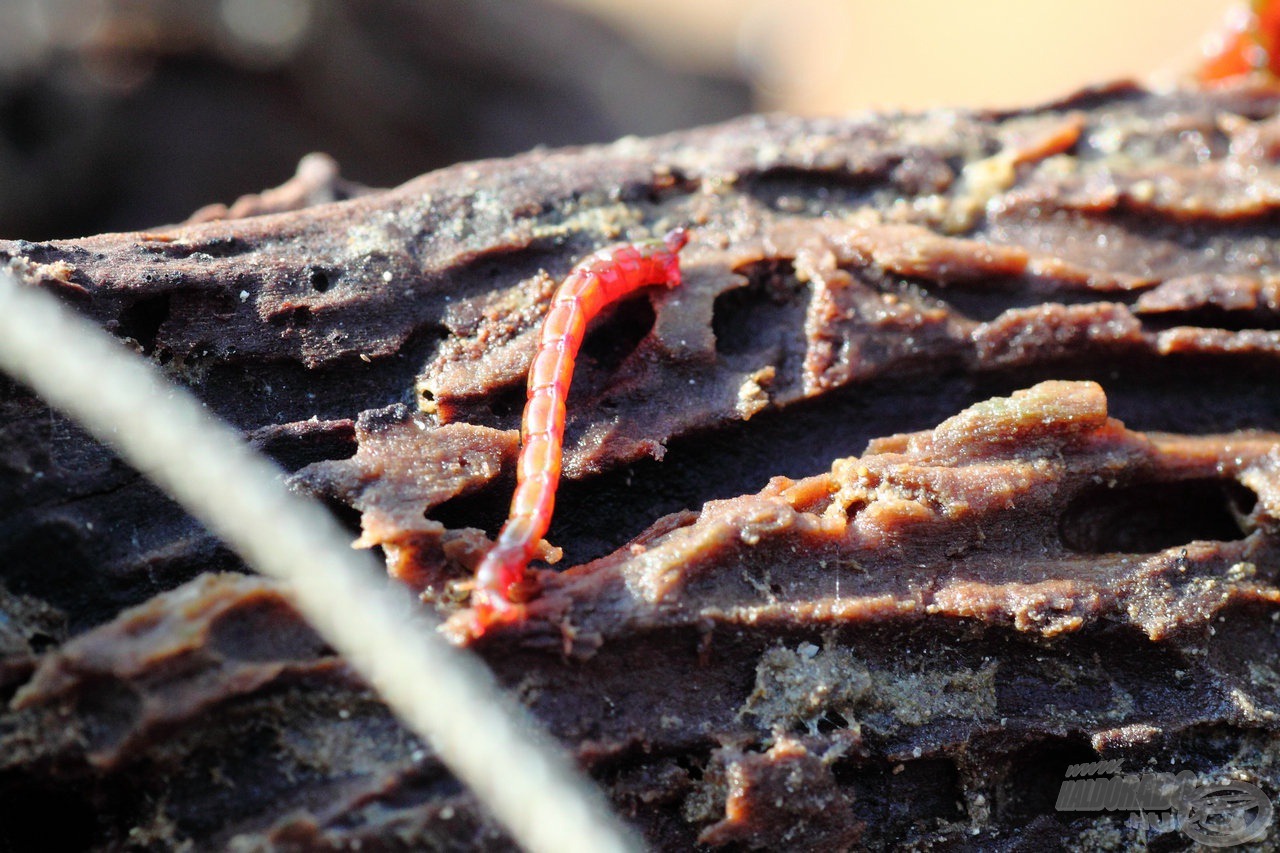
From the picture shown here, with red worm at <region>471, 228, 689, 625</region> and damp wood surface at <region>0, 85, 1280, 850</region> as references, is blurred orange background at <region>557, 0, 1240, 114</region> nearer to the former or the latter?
damp wood surface at <region>0, 85, 1280, 850</region>

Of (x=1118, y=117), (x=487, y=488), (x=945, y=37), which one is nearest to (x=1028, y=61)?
(x=945, y=37)

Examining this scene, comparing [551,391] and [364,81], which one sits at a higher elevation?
[364,81]

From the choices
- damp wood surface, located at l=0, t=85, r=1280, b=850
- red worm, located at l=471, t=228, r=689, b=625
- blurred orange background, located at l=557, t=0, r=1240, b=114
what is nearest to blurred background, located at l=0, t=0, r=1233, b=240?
blurred orange background, located at l=557, t=0, r=1240, b=114

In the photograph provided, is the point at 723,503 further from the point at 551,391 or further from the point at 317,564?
the point at 317,564

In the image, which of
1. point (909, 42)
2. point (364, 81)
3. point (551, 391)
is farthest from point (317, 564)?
point (909, 42)

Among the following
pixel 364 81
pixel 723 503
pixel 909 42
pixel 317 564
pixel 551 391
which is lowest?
pixel 723 503

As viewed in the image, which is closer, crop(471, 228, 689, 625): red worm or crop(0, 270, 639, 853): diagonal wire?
crop(0, 270, 639, 853): diagonal wire

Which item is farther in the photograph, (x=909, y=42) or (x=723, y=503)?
(x=909, y=42)

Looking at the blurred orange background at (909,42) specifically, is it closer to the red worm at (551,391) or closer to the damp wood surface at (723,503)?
the damp wood surface at (723,503)

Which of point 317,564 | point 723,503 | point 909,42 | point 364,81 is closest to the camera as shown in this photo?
point 317,564
